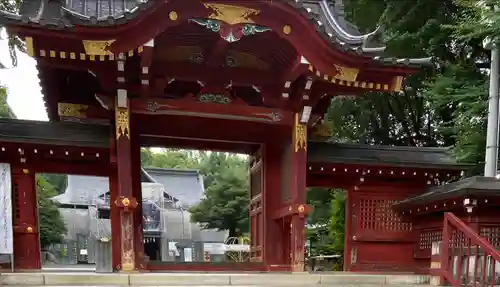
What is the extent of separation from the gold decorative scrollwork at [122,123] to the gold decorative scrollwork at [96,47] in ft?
3.46

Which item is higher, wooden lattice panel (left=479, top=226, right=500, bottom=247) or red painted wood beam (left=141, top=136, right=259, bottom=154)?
red painted wood beam (left=141, top=136, right=259, bottom=154)

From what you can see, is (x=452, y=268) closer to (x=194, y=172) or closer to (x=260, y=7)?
(x=260, y=7)

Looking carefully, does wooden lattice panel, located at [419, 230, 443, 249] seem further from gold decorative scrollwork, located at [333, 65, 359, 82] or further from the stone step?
gold decorative scrollwork, located at [333, 65, 359, 82]

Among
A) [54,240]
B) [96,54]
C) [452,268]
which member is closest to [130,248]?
[96,54]

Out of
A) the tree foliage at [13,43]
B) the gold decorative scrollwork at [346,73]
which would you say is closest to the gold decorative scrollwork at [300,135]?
the gold decorative scrollwork at [346,73]

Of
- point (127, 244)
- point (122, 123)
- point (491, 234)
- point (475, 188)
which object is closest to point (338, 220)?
point (491, 234)

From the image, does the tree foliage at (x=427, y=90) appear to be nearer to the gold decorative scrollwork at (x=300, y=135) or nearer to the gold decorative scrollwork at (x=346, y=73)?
the gold decorative scrollwork at (x=346, y=73)

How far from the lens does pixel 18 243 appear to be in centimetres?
796

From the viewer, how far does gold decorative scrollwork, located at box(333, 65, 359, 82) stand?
7.58m

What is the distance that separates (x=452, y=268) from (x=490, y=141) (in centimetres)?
251

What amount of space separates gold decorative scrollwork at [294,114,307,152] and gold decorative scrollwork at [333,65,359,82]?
3.36ft

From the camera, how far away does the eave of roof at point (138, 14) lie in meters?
6.25

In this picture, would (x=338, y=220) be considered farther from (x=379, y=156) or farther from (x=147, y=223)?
(x=147, y=223)

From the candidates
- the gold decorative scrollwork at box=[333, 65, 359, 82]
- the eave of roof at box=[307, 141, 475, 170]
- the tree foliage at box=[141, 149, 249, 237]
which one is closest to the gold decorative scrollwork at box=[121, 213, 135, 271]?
the eave of roof at box=[307, 141, 475, 170]
